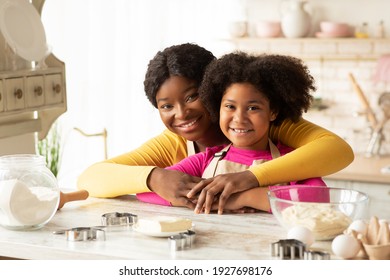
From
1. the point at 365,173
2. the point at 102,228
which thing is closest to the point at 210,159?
the point at 102,228

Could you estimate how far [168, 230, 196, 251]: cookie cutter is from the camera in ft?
5.45

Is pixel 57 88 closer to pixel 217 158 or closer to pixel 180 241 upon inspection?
pixel 217 158

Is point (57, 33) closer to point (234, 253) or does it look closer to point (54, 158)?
point (54, 158)

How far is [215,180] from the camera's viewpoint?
2053mm

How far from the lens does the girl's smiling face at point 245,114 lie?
216 centimetres

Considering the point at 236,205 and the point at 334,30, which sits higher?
the point at 334,30

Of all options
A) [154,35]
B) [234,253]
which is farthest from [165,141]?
[154,35]

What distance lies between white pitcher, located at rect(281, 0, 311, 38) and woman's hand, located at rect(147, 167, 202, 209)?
2725 mm

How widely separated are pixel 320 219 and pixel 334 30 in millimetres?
3111

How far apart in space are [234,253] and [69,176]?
140 inches

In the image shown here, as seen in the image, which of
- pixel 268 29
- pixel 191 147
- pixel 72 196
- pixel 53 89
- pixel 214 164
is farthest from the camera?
pixel 268 29

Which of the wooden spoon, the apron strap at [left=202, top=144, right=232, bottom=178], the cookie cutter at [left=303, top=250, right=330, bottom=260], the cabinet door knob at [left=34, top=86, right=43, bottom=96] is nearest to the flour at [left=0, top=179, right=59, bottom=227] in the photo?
the wooden spoon

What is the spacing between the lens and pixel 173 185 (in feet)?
6.92

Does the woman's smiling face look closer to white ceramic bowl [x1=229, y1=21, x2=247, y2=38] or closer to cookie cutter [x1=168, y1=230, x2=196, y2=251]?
cookie cutter [x1=168, y1=230, x2=196, y2=251]
